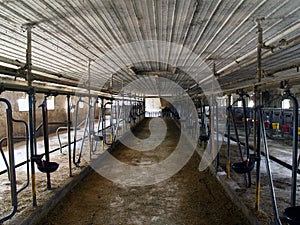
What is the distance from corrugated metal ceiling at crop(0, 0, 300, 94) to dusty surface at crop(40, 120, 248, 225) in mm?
1472

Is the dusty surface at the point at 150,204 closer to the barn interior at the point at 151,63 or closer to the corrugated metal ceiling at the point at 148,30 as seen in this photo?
the barn interior at the point at 151,63

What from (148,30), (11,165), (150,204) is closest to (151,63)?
(148,30)

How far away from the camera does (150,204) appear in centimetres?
267

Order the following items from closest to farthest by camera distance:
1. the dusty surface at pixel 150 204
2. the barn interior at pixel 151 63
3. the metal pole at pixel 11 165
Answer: the metal pole at pixel 11 165
the barn interior at pixel 151 63
the dusty surface at pixel 150 204

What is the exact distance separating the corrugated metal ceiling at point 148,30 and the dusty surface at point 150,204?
4.83ft

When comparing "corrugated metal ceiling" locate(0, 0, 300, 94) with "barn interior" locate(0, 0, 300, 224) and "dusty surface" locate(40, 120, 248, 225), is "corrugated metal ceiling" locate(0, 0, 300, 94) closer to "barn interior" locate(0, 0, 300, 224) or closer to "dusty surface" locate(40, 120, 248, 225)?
"barn interior" locate(0, 0, 300, 224)

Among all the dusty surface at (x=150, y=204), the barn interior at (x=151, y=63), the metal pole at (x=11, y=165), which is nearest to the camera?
the metal pole at (x=11, y=165)

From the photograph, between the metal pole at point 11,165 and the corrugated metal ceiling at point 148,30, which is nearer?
the metal pole at point 11,165

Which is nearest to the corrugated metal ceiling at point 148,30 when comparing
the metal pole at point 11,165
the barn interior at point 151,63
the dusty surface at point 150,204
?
the barn interior at point 151,63

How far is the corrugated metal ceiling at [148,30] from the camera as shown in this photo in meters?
2.33

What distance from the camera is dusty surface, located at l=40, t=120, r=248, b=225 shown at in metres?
2.33

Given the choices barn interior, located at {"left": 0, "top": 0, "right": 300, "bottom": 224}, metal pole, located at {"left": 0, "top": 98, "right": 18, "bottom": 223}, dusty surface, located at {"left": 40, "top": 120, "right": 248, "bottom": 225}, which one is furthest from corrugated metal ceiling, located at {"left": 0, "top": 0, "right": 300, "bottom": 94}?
dusty surface, located at {"left": 40, "top": 120, "right": 248, "bottom": 225}

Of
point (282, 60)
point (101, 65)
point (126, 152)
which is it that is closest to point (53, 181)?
point (126, 152)

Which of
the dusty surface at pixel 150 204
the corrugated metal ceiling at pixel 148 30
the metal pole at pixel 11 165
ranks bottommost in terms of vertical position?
the dusty surface at pixel 150 204
